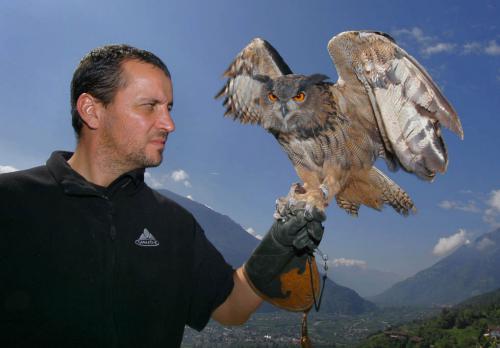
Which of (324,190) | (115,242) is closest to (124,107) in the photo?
(115,242)

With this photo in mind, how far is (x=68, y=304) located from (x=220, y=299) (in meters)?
0.84

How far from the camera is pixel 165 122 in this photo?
1910 mm

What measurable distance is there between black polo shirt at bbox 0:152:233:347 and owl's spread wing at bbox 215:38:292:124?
89.4 inches

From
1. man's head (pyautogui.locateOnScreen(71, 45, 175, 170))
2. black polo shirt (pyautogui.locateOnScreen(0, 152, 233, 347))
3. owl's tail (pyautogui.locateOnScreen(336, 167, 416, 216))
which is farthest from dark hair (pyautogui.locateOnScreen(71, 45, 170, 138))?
owl's tail (pyautogui.locateOnScreen(336, 167, 416, 216))

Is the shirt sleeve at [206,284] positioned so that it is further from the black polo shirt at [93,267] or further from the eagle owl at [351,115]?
the eagle owl at [351,115]

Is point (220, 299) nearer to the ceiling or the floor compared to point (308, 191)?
nearer to the floor

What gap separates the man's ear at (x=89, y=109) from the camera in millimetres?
1945

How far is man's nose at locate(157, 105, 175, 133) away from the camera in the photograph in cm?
191

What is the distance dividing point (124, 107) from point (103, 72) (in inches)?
9.5

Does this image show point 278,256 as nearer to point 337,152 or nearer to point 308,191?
point 308,191

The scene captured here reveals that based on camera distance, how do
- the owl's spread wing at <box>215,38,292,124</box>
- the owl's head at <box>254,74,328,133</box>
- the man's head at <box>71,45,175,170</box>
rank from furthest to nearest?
the owl's spread wing at <box>215,38,292,124</box>
the owl's head at <box>254,74,328,133</box>
the man's head at <box>71,45,175,170</box>

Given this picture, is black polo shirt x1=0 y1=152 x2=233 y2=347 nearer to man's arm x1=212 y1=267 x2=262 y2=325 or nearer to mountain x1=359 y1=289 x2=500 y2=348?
man's arm x1=212 y1=267 x2=262 y2=325

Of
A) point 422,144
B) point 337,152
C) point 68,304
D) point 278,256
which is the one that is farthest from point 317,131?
point 68,304

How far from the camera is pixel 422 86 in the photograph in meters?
2.62
